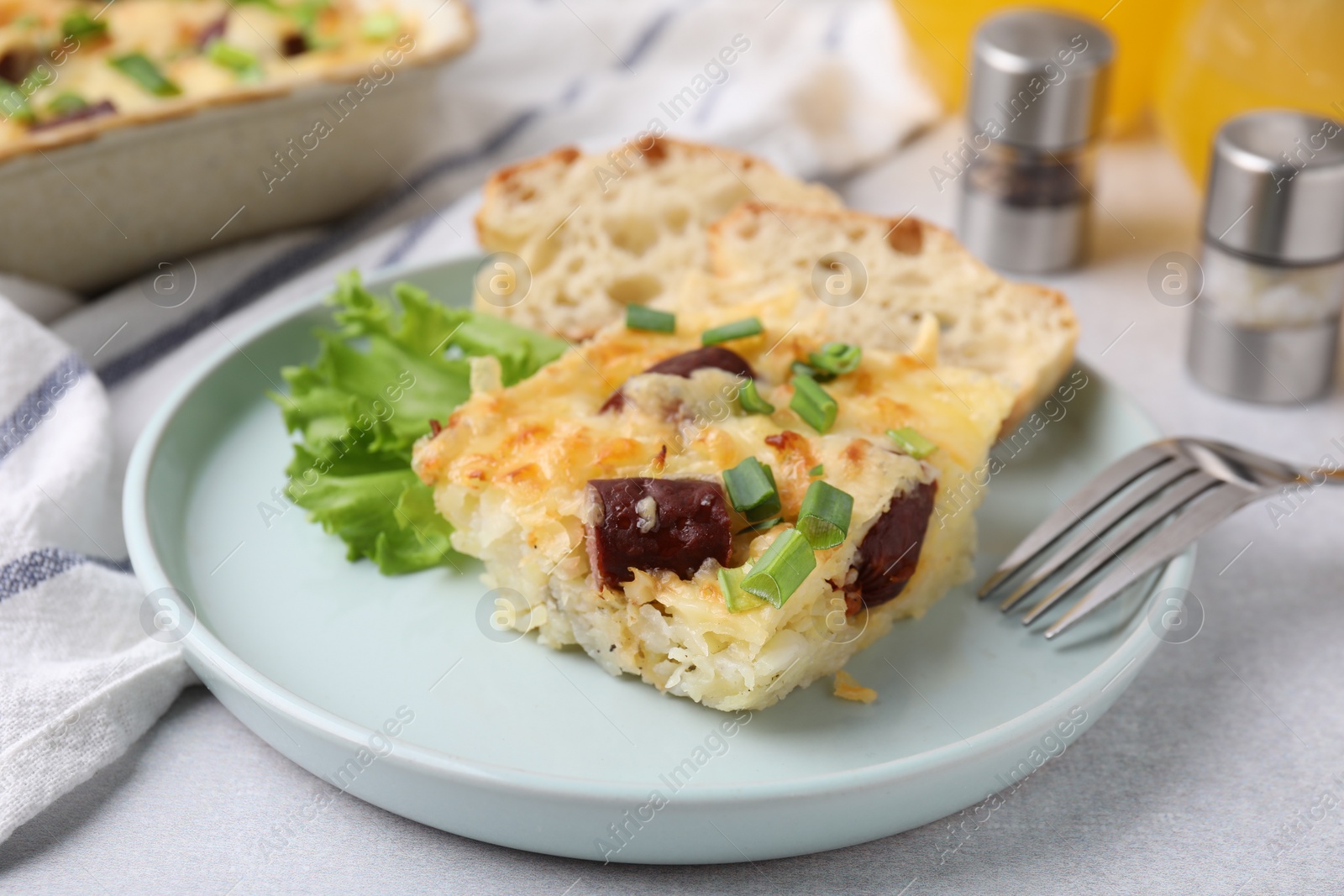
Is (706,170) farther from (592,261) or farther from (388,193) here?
(388,193)

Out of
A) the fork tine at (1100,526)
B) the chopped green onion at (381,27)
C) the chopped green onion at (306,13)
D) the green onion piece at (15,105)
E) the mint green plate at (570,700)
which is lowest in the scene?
the fork tine at (1100,526)

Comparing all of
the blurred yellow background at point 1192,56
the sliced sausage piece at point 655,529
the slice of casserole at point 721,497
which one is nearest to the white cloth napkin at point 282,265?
the blurred yellow background at point 1192,56

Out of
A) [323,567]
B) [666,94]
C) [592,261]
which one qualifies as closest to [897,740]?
→ [323,567]

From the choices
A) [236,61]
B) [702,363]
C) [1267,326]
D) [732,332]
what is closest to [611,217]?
[732,332]

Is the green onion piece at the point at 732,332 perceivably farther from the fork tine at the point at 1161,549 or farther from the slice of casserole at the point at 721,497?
the fork tine at the point at 1161,549

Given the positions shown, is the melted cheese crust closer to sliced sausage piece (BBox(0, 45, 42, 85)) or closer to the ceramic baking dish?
sliced sausage piece (BBox(0, 45, 42, 85))

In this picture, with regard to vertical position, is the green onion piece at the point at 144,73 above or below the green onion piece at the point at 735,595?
above
